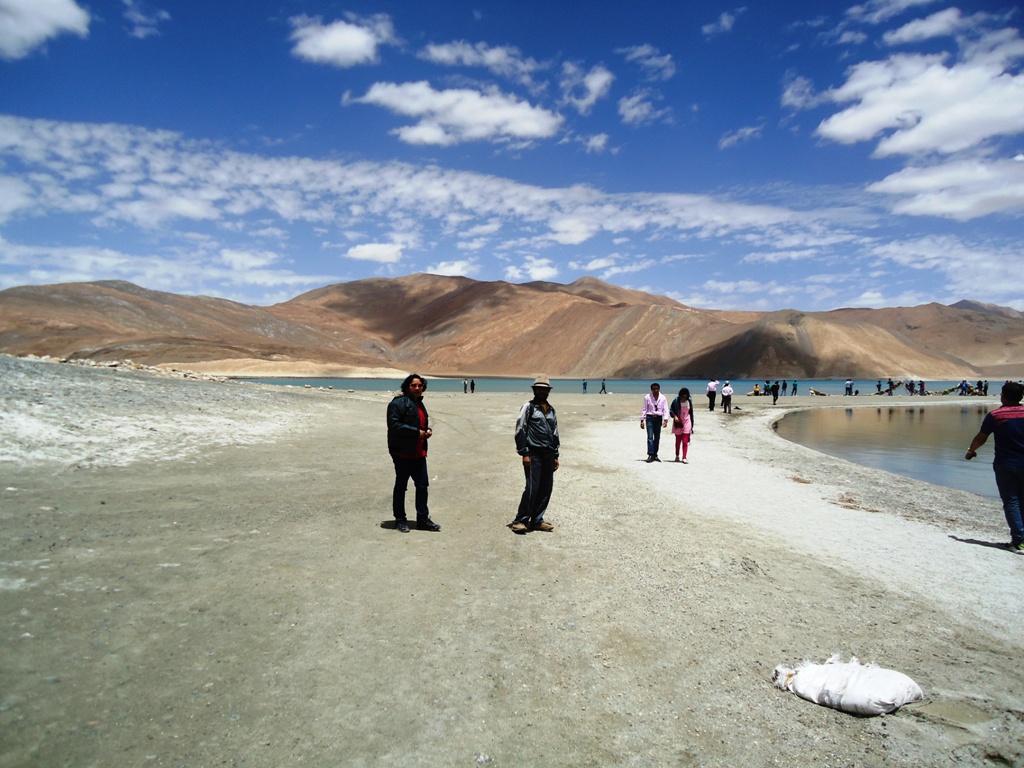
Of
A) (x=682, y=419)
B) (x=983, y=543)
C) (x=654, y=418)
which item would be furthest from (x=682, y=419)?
(x=983, y=543)

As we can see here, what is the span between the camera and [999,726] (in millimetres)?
3523

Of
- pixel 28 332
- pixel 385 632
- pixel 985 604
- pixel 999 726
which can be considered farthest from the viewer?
pixel 28 332

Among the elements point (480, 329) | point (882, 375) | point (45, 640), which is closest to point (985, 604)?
point (45, 640)

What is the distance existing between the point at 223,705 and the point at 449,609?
1.88m

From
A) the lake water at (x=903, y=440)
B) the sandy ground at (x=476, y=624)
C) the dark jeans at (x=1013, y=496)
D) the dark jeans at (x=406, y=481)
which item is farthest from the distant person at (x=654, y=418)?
the dark jeans at (x=406, y=481)

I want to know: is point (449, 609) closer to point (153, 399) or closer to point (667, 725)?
point (667, 725)

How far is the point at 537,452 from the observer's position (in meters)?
7.55

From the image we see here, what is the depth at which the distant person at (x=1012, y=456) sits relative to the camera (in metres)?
7.14

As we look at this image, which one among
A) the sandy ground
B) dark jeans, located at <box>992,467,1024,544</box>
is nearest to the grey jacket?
the sandy ground

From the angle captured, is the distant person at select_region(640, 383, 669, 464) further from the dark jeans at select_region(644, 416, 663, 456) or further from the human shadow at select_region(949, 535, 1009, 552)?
the human shadow at select_region(949, 535, 1009, 552)

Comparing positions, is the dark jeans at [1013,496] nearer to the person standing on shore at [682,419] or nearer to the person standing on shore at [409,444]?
the person standing on shore at [409,444]

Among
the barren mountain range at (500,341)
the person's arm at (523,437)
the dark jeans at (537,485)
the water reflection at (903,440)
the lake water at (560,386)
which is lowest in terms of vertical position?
the water reflection at (903,440)

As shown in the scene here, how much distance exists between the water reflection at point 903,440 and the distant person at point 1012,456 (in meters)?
6.67

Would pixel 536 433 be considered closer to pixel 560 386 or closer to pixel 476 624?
pixel 476 624
